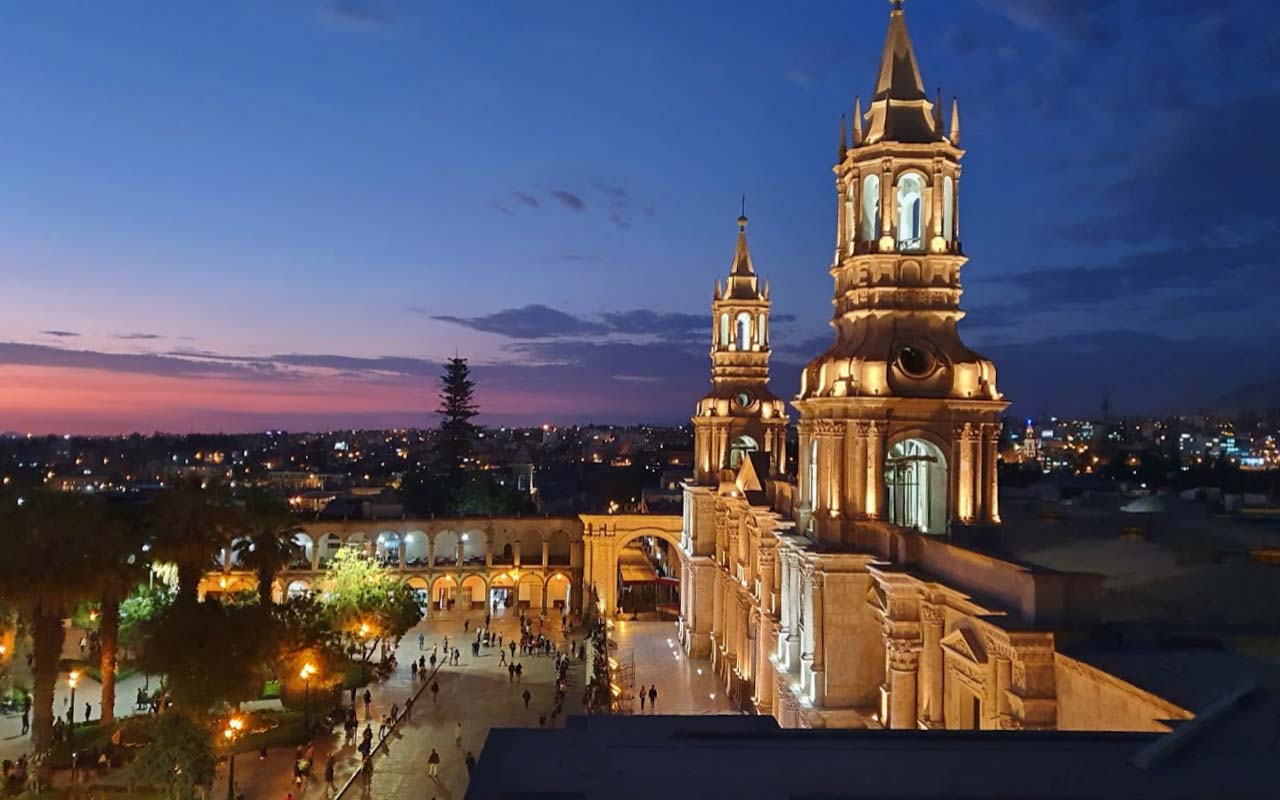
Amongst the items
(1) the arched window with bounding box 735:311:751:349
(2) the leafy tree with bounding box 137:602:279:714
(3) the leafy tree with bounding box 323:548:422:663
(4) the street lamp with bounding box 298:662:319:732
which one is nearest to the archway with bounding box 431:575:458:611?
(3) the leafy tree with bounding box 323:548:422:663

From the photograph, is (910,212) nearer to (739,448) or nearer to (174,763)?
(739,448)

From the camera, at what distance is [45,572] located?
2388 cm

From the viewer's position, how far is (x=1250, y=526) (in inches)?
983

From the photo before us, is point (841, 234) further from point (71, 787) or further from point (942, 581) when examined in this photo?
point (71, 787)

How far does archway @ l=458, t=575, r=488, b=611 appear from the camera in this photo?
5370 cm

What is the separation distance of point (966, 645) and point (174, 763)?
1545 centimetres

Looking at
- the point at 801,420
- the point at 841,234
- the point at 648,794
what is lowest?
the point at 648,794

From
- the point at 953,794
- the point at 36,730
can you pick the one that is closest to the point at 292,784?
the point at 36,730

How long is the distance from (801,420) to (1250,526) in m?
12.5

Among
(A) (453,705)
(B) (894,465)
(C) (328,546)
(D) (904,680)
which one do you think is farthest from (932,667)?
(C) (328,546)

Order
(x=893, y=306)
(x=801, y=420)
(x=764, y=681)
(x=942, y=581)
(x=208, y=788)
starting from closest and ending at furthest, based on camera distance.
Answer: (x=942, y=581) < (x=208, y=788) < (x=893, y=306) < (x=801, y=420) < (x=764, y=681)

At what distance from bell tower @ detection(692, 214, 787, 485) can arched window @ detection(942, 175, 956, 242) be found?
18.4 metres

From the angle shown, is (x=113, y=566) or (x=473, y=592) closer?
(x=113, y=566)

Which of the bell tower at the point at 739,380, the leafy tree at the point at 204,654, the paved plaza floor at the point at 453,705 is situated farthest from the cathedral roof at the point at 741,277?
the leafy tree at the point at 204,654
